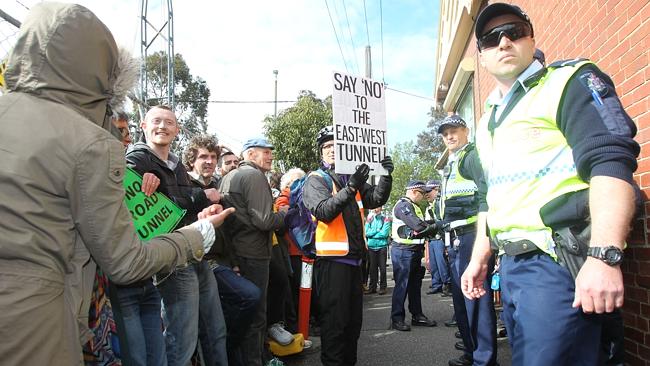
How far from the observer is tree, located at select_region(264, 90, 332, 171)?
18.7m

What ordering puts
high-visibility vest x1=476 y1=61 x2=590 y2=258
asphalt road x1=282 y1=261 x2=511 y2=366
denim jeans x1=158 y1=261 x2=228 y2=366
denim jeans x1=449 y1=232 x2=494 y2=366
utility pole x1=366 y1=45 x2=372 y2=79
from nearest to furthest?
high-visibility vest x1=476 y1=61 x2=590 y2=258 < denim jeans x1=158 y1=261 x2=228 y2=366 < denim jeans x1=449 y1=232 x2=494 y2=366 < asphalt road x1=282 y1=261 x2=511 y2=366 < utility pole x1=366 y1=45 x2=372 y2=79

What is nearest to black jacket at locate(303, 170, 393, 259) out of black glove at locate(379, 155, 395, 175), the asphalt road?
black glove at locate(379, 155, 395, 175)

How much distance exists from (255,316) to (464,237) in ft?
6.41

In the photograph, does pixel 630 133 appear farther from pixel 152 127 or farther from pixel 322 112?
pixel 322 112

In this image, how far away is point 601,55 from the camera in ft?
8.93

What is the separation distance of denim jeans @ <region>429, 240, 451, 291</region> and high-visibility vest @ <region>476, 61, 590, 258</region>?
7.86 m

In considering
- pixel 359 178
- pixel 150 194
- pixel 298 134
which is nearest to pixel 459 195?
pixel 359 178

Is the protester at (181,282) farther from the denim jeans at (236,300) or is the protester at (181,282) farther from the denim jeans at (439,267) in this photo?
the denim jeans at (439,267)

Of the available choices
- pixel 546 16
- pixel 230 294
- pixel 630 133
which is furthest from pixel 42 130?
pixel 546 16

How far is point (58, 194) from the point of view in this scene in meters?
1.41

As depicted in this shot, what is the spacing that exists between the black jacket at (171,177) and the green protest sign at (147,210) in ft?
0.73

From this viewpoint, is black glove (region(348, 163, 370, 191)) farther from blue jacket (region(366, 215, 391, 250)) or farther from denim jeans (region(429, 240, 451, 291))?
blue jacket (region(366, 215, 391, 250))

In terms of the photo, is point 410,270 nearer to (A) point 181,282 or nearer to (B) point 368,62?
(A) point 181,282

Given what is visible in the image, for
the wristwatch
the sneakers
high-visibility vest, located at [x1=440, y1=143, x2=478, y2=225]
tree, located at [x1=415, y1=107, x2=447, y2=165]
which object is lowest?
the sneakers
